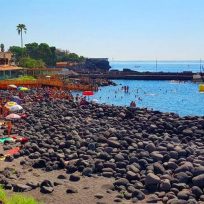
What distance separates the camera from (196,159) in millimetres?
17859

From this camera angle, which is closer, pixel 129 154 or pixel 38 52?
pixel 129 154

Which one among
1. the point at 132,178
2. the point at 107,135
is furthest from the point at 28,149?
the point at 132,178

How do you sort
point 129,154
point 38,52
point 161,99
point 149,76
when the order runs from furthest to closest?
point 38,52 → point 149,76 → point 161,99 → point 129,154

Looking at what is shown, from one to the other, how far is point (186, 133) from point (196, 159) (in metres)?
8.40

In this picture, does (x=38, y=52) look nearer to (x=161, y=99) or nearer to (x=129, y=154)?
(x=161, y=99)

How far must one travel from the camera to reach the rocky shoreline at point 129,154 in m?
15.3

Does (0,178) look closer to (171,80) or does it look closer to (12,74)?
(12,74)

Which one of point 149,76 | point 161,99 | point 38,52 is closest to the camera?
point 161,99

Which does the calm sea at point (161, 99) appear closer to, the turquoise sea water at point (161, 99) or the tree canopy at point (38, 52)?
the turquoise sea water at point (161, 99)

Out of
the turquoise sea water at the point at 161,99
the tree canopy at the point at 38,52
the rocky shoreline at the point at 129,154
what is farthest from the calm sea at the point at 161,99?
the tree canopy at the point at 38,52

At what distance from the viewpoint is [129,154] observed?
771 inches

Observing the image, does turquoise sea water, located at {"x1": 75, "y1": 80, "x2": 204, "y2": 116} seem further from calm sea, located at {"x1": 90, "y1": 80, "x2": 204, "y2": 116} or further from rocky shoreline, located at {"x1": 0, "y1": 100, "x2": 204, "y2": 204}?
rocky shoreline, located at {"x1": 0, "y1": 100, "x2": 204, "y2": 204}

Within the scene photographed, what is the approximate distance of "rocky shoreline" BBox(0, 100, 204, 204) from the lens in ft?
50.1

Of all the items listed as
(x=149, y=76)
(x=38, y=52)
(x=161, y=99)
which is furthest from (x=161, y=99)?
(x=38, y=52)
